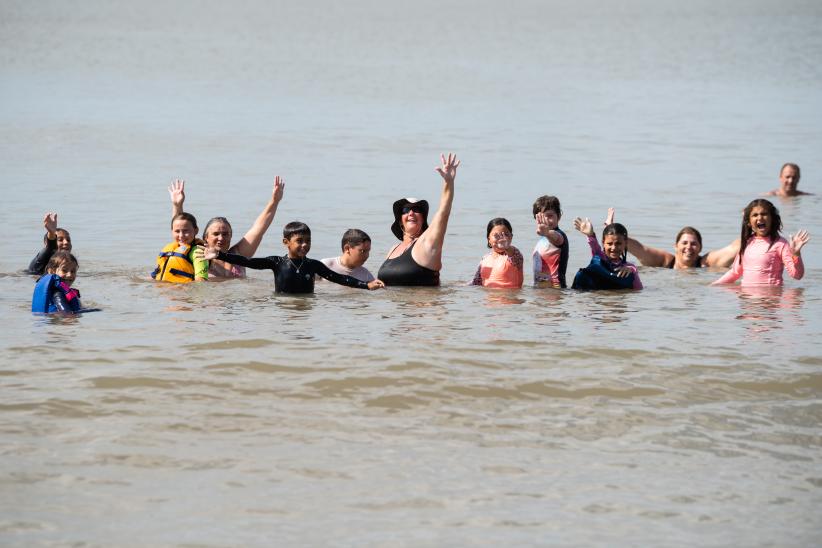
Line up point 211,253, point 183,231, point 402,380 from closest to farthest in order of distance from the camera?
point 402,380
point 211,253
point 183,231

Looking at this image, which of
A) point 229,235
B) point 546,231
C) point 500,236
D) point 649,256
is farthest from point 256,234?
point 649,256

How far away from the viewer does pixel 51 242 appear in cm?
1192

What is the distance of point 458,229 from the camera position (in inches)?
675

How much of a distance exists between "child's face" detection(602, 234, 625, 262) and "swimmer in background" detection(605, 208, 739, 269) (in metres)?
2.20

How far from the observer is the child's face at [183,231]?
11.4 metres

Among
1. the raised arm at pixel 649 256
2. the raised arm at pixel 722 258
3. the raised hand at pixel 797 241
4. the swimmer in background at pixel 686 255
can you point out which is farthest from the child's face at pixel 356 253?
the raised arm at pixel 722 258

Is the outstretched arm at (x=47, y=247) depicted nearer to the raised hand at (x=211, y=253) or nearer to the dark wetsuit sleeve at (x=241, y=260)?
the raised hand at (x=211, y=253)

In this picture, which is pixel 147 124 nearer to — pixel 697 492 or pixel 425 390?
pixel 425 390

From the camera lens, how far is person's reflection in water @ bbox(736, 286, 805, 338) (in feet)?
32.4

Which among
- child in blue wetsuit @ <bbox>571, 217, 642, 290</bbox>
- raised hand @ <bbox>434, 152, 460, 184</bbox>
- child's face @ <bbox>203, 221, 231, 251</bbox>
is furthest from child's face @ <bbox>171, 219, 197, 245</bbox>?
child in blue wetsuit @ <bbox>571, 217, 642, 290</bbox>

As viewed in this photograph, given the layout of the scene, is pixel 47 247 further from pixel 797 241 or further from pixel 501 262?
pixel 797 241

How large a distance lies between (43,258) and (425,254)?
4070mm

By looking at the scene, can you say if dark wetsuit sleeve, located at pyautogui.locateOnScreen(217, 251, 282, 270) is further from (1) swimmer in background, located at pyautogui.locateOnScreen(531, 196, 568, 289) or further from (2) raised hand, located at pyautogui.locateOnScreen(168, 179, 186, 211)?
(1) swimmer in background, located at pyautogui.locateOnScreen(531, 196, 568, 289)

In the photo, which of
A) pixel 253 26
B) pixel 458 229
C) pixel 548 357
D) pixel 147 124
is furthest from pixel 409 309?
pixel 253 26
